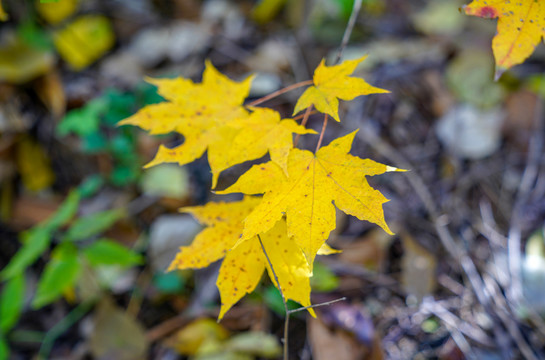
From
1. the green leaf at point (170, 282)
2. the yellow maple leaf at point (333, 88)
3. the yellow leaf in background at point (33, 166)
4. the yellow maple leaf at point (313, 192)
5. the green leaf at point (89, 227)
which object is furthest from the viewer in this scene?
the yellow leaf in background at point (33, 166)

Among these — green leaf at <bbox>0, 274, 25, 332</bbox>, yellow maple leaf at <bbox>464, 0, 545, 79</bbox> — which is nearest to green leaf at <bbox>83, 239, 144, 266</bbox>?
green leaf at <bbox>0, 274, 25, 332</bbox>

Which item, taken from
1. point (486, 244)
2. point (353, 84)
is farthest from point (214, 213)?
point (486, 244)

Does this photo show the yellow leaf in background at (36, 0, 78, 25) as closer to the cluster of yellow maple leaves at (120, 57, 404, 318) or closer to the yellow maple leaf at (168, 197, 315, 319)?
the cluster of yellow maple leaves at (120, 57, 404, 318)

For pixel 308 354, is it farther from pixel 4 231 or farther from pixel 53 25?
pixel 53 25

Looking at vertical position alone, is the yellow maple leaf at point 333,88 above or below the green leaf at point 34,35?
above

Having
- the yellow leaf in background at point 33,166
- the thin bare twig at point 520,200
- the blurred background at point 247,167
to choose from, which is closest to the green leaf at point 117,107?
the blurred background at point 247,167

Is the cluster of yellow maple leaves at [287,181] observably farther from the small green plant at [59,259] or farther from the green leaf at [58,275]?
the green leaf at [58,275]
